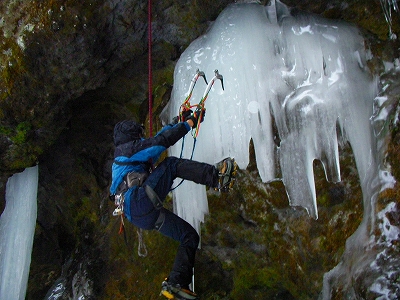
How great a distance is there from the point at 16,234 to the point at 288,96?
5111 mm

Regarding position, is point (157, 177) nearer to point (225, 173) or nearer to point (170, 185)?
point (170, 185)

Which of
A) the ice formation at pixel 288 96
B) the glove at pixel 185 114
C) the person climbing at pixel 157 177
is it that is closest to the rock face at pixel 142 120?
the ice formation at pixel 288 96

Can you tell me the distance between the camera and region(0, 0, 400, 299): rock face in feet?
15.1

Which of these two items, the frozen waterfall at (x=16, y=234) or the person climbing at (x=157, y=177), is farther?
the frozen waterfall at (x=16, y=234)

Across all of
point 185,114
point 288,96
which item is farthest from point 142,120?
point 288,96

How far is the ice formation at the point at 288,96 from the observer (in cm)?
445

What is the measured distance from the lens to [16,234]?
657 centimetres

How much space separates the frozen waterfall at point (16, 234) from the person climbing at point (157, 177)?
3327 mm

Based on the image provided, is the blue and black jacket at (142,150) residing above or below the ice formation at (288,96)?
below

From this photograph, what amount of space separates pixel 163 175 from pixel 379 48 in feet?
9.81

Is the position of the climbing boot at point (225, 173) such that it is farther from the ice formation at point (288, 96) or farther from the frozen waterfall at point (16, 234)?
the frozen waterfall at point (16, 234)

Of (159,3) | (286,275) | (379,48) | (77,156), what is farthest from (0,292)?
(379,48)

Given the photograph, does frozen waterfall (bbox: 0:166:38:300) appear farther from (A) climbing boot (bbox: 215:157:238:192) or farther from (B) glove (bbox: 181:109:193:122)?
(A) climbing boot (bbox: 215:157:238:192)

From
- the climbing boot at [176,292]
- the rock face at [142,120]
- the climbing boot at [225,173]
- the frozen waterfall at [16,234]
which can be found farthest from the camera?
the frozen waterfall at [16,234]
